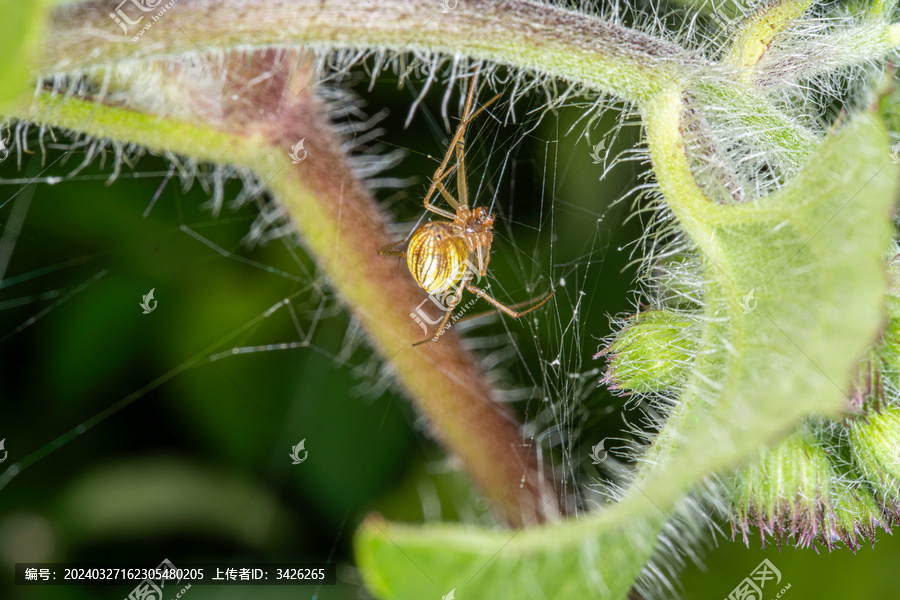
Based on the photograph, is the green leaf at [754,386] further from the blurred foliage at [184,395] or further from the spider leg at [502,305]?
the blurred foliage at [184,395]

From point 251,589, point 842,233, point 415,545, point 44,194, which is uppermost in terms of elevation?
point 842,233

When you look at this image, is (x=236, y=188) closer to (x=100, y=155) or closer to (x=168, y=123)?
(x=100, y=155)

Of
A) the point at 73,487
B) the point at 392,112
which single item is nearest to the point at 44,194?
the point at 73,487

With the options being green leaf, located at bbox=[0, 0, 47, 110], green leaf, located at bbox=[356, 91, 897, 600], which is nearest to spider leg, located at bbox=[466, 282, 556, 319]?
green leaf, located at bbox=[356, 91, 897, 600]

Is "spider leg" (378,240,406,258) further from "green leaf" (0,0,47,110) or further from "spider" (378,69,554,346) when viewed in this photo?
"green leaf" (0,0,47,110)

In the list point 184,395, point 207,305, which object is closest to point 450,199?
point 207,305

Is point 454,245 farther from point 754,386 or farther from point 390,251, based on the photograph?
point 754,386
